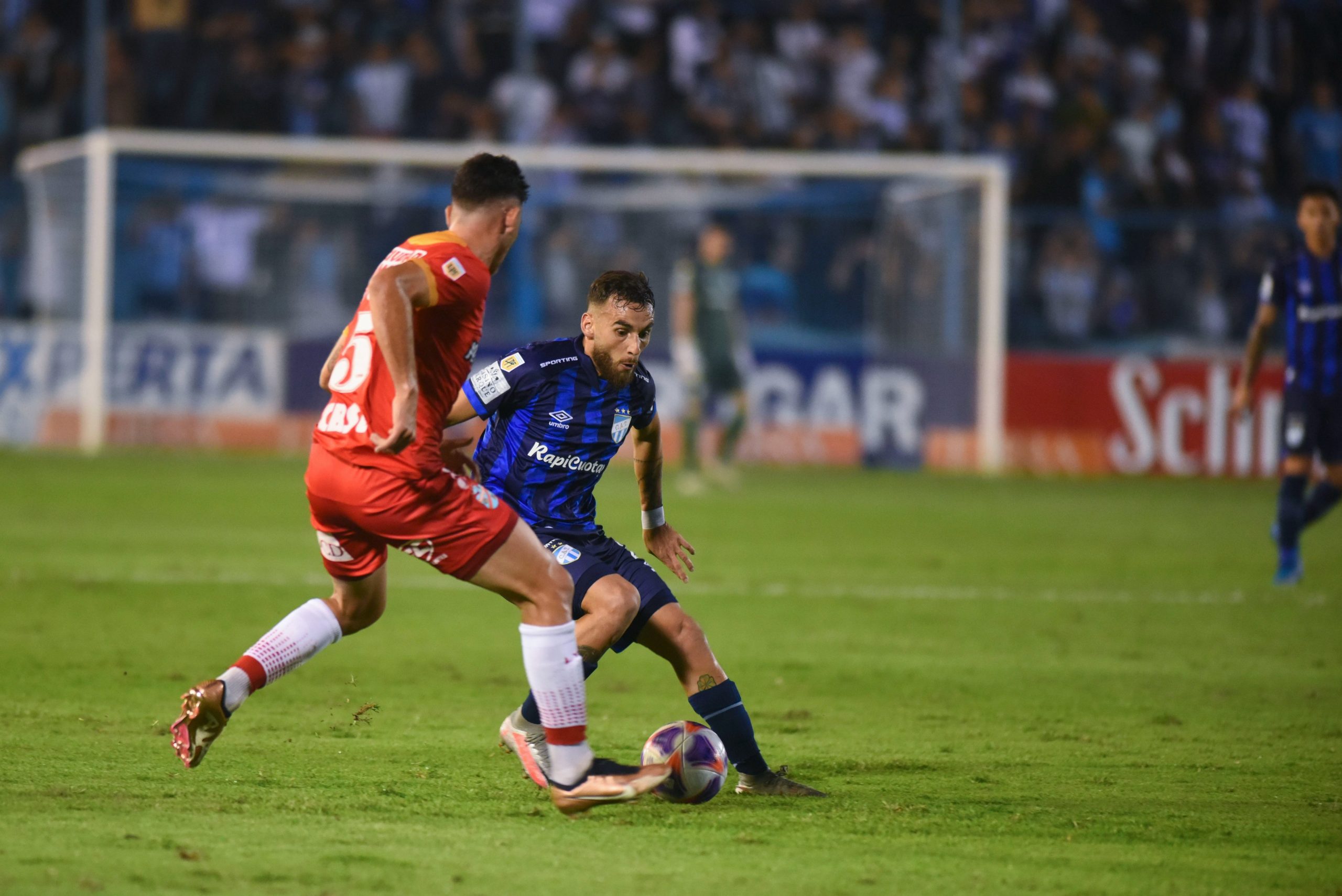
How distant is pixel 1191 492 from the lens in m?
17.6

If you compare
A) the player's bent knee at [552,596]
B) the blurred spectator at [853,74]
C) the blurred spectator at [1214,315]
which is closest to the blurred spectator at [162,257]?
the blurred spectator at [853,74]

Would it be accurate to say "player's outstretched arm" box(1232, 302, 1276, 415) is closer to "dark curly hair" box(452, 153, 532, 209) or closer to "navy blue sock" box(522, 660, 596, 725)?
"navy blue sock" box(522, 660, 596, 725)

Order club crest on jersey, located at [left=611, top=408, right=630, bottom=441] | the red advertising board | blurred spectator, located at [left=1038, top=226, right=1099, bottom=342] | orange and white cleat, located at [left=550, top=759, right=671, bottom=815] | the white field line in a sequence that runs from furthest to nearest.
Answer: blurred spectator, located at [left=1038, top=226, right=1099, bottom=342] → the red advertising board → the white field line → club crest on jersey, located at [left=611, top=408, right=630, bottom=441] → orange and white cleat, located at [left=550, top=759, right=671, bottom=815]

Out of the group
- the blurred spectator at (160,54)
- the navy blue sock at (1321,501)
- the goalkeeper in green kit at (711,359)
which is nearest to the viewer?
the navy blue sock at (1321,501)

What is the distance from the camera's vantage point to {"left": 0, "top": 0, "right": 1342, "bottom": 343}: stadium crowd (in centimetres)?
1984

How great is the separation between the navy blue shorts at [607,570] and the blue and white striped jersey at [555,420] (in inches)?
2.1

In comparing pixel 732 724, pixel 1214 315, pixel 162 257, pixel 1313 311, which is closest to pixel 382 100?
pixel 162 257

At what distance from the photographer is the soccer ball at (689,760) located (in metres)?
4.84

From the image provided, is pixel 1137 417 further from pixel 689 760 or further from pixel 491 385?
pixel 689 760

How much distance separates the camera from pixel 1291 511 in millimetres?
10281

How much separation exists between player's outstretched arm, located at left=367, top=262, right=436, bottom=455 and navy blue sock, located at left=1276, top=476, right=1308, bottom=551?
7298 mm

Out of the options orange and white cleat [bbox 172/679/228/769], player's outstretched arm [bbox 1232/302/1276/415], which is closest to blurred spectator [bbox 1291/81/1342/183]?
player's outstretched arm [bbox 1232/302/1276/415]

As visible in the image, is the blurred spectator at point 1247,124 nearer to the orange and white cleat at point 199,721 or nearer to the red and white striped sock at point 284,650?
the red and white striped sock at point 284,650

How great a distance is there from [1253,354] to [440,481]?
719 cm
